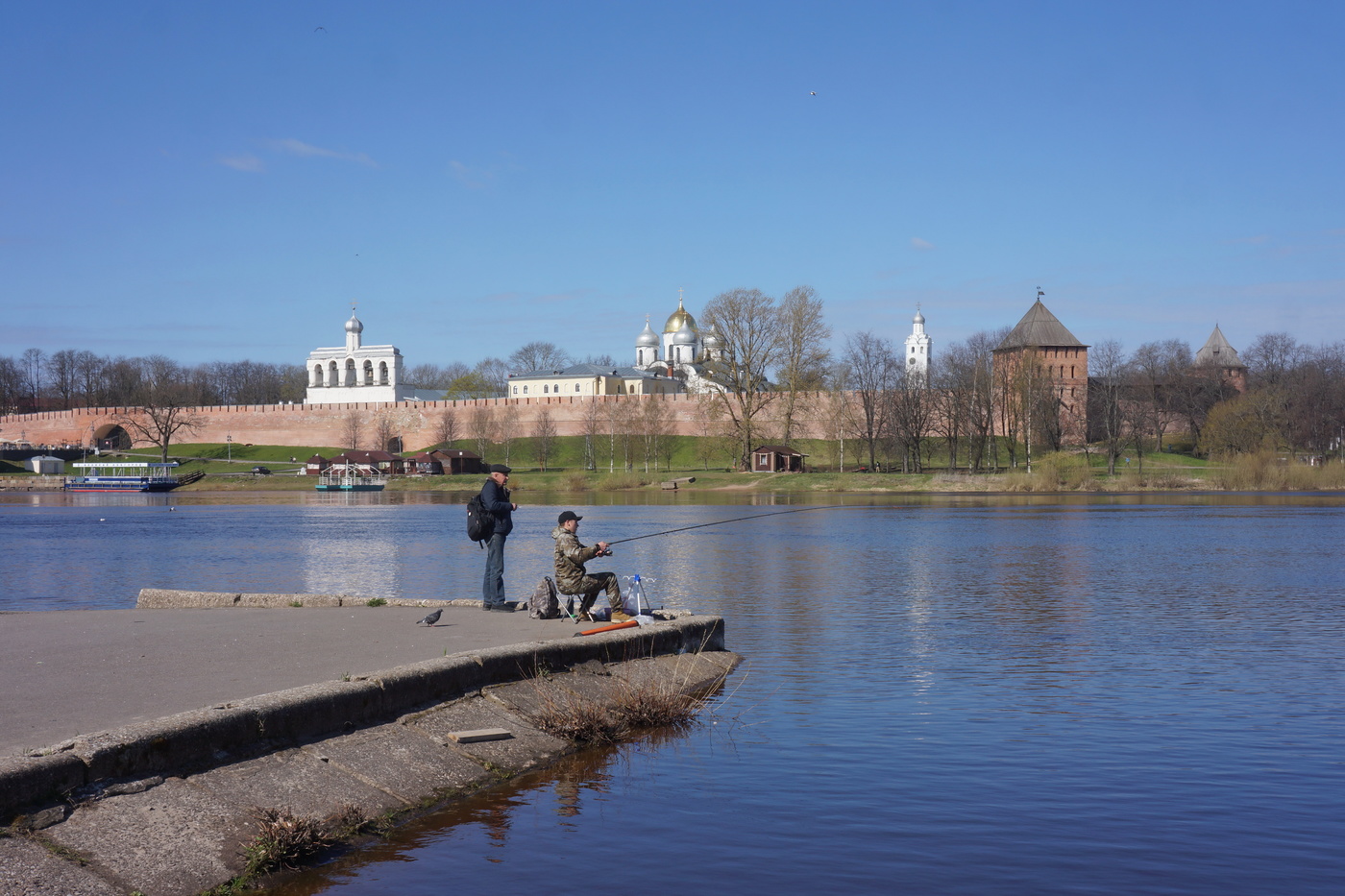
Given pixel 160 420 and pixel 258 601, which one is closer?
pixel 258 601

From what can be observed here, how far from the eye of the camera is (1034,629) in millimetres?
14000

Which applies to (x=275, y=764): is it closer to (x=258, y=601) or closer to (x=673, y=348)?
(x=258, y=601)

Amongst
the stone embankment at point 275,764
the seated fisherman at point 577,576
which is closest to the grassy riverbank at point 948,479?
the seated fisherman at point 577,576

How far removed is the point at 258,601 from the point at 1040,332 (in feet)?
274

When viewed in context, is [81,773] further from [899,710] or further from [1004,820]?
[899,710]

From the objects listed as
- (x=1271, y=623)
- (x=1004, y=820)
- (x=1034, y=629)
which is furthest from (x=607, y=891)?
(x=1271, y=623)

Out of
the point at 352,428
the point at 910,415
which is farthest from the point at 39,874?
the point at 352,428

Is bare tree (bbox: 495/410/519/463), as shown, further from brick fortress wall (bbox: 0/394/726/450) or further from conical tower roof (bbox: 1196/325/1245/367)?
conical tower roof (bbox: 1196/325/1245/367)

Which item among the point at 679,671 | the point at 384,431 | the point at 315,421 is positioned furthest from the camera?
the point at 315,421

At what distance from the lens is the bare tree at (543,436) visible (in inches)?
3442

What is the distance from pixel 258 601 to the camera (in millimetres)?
12750

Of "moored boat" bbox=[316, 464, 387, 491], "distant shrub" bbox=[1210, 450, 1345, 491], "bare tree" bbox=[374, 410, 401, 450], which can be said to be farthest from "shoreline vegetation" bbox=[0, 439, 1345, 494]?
"bare tree" bbox=[374, 410, 401, 450]

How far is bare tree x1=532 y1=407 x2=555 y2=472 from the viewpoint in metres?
87.4

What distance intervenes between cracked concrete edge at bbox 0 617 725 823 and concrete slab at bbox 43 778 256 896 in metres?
0.17
